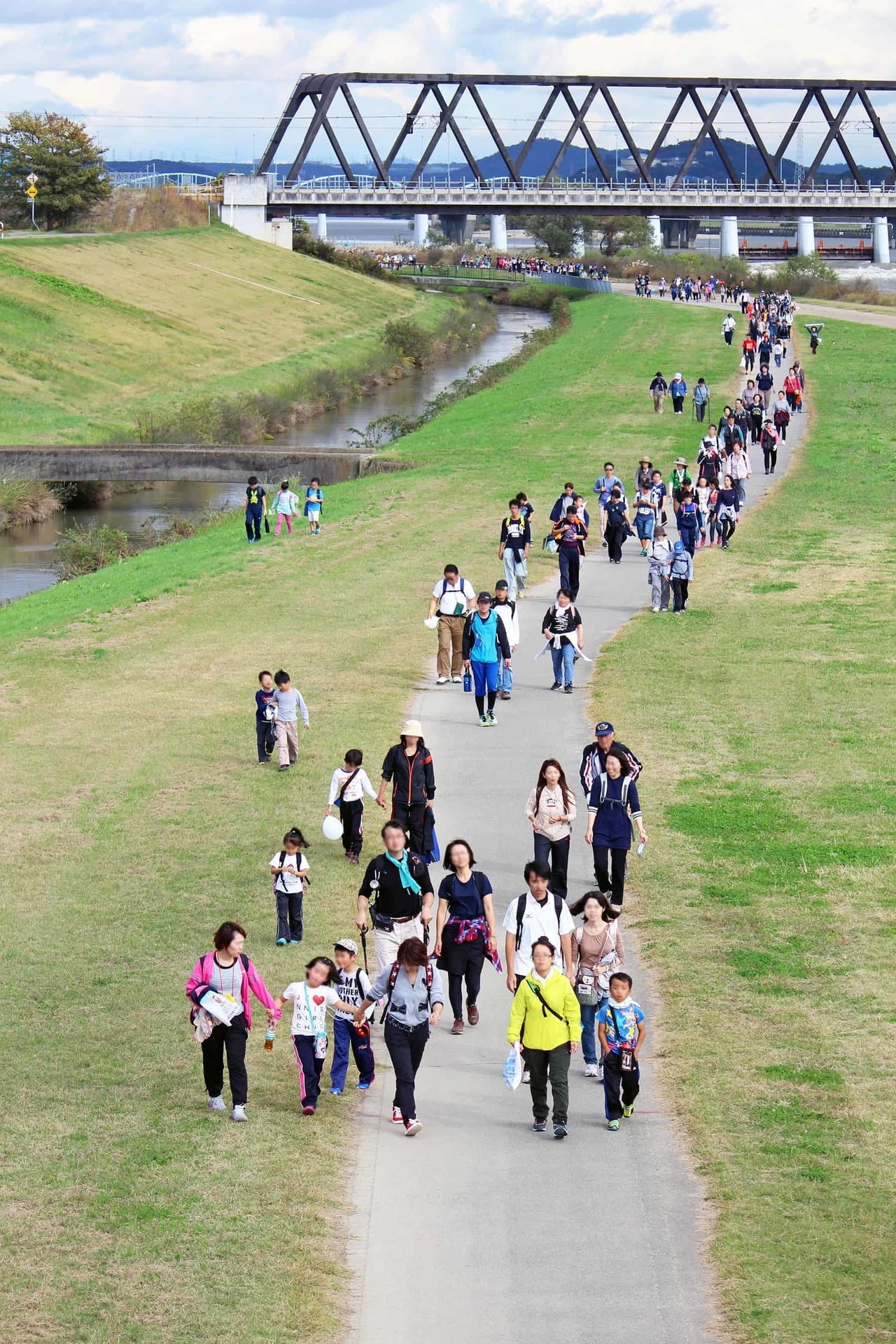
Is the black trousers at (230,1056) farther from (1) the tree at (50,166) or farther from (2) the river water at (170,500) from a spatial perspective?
(1) the tree at (50,166)

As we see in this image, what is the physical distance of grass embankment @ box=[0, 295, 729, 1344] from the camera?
31.6ft

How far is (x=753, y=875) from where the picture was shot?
15938 mm

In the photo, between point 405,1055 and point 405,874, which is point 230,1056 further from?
point 405,874

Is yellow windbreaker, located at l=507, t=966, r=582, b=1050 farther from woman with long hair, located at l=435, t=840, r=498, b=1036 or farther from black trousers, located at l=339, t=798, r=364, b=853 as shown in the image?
black trousers, located at l=339, t=798, r=364, b=853

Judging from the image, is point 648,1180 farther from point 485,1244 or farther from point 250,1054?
point 250,1054

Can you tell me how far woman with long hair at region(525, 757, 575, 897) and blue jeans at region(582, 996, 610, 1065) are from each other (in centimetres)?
228

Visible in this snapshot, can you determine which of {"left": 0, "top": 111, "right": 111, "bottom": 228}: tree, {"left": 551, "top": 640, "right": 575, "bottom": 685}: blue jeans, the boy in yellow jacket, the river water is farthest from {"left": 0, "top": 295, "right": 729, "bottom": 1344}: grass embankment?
{"left": 0, "top": 111, "right": 111, "bottom": 228}: tree

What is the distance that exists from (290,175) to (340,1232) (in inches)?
5361

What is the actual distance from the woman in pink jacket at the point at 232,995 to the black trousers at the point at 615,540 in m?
21.0

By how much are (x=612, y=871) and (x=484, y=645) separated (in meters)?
5.50

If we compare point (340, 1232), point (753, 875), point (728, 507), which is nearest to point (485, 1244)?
point (340, 1232)

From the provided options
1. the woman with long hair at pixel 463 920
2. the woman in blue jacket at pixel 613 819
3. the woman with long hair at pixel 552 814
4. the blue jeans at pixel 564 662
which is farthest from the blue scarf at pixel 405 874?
the blue jeans at pixel 564 662

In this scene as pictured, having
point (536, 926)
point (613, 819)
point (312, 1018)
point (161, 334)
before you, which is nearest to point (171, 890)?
point (613, 819)

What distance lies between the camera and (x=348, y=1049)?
11.8m
